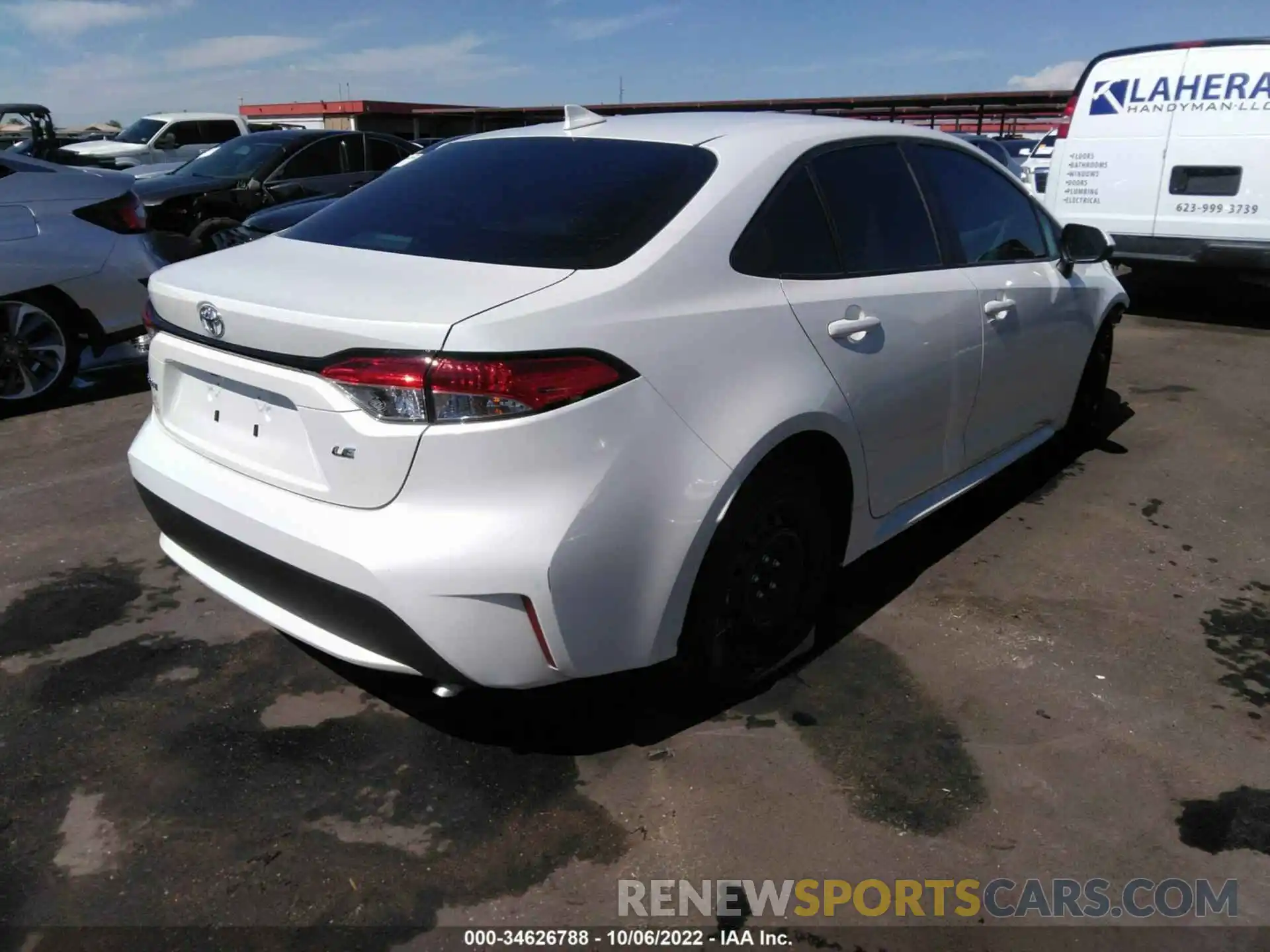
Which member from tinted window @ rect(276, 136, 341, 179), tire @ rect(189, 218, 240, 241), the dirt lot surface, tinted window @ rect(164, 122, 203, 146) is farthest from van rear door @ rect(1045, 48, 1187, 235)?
tinted window @ rect(164, 122, 203, 146)

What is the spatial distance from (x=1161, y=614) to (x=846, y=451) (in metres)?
1.46

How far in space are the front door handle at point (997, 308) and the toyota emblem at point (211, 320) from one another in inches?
99.1

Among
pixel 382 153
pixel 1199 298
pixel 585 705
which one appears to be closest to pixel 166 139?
pixel 382 153

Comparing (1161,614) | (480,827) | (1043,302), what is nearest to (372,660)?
(480,827)

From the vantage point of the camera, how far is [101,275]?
579 centimetres

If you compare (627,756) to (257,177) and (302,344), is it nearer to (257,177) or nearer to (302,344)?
(302,344)

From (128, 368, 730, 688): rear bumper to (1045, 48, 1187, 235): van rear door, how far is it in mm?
6988

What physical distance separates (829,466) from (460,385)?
1268mm

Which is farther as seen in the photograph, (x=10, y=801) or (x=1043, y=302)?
(x=1043, y=302)

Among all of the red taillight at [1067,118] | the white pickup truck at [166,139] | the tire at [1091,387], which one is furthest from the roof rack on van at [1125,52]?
Answer: the white pickup truck at [166,139]

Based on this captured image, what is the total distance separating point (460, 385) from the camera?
2.11m

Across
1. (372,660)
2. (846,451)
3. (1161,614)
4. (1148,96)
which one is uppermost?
(1148,96)

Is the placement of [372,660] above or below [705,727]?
above

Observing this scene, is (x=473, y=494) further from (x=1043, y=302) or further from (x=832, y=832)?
(x=1043, y=302)
